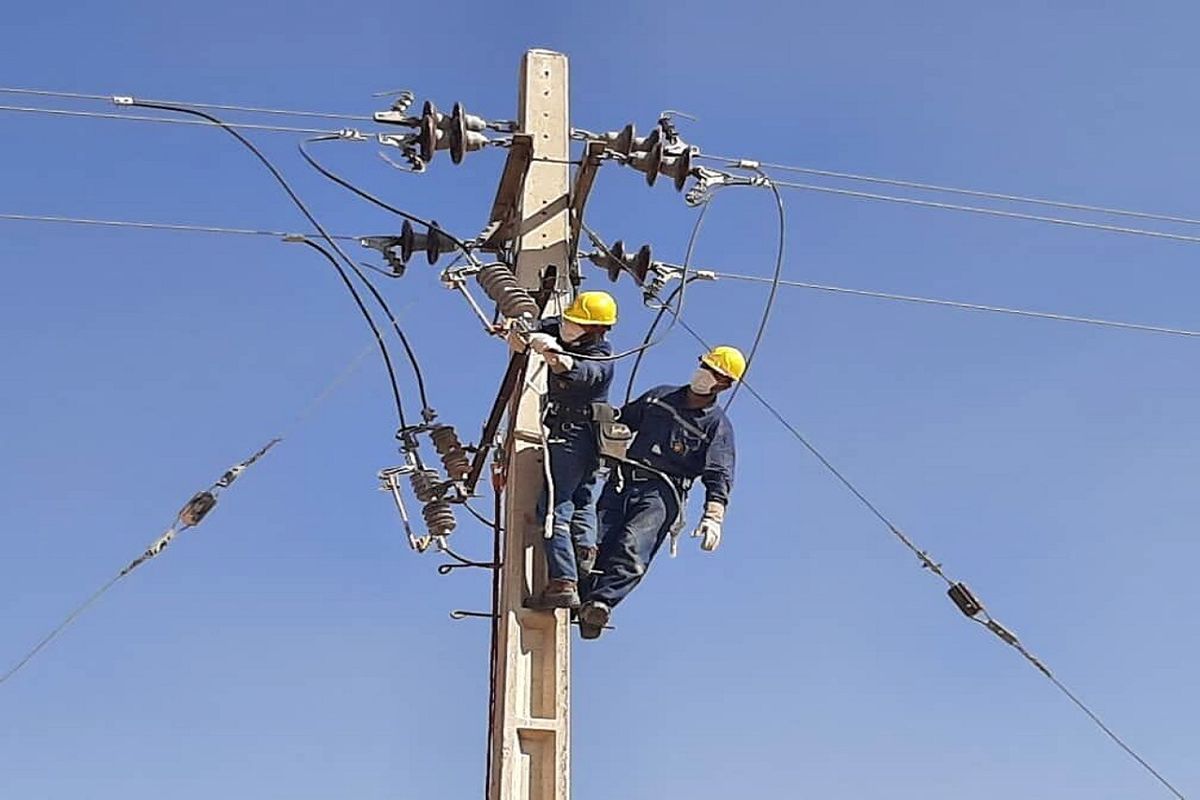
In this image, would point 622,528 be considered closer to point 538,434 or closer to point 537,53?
point 538,434

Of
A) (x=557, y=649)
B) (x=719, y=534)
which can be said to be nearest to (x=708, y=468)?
(x=719, y=534)

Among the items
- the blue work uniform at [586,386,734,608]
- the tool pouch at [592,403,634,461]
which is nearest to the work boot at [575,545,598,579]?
the blue work uniform at [586,386,734,608]

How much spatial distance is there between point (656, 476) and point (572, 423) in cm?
58

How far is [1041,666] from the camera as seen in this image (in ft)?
23.4

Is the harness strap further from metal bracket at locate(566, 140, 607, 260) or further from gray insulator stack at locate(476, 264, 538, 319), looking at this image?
gray insulator stack at locate(476, 264, 538, 319)

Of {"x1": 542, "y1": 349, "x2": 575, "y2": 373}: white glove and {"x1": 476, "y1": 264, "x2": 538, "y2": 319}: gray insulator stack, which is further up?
{"x1": 476, "y1": 264, "x2": 538, "y2": 319}: gray insulator stack

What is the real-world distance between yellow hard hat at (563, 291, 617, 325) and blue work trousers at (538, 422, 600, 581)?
1.40ft

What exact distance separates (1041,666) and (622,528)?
7.06ft

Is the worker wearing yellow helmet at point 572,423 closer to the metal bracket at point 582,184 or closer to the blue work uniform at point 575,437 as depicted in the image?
the blue work uniform at point 575,437

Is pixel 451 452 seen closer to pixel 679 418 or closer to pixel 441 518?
pixel 441 518

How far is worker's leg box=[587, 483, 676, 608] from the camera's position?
20.4 feet

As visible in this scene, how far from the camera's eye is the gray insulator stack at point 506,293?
604cm

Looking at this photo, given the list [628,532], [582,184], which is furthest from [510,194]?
[628,532]

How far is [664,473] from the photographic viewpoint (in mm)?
6742
